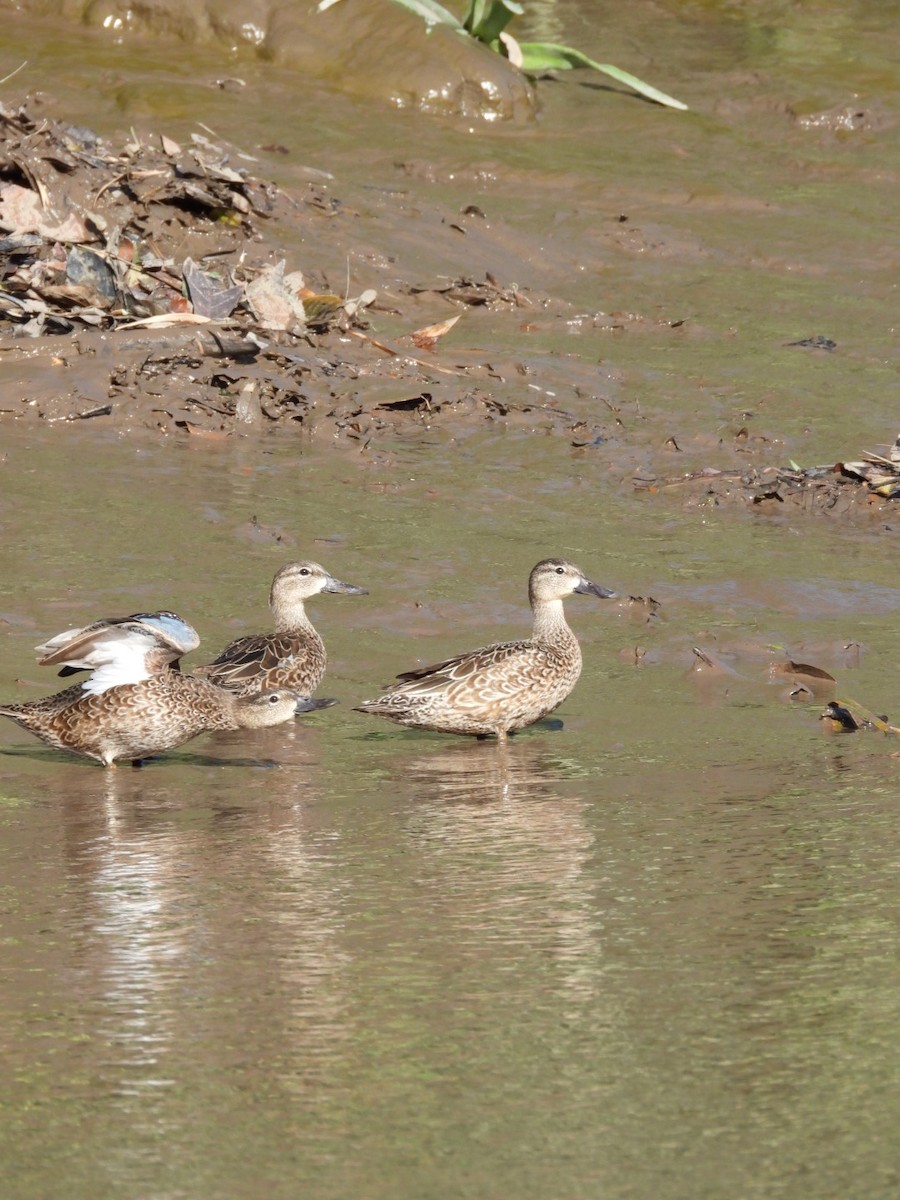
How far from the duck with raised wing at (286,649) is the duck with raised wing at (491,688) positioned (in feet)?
1.61

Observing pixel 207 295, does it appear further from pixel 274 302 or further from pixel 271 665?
pixel 271 665

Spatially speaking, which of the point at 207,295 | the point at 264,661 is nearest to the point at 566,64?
the point at 207,295

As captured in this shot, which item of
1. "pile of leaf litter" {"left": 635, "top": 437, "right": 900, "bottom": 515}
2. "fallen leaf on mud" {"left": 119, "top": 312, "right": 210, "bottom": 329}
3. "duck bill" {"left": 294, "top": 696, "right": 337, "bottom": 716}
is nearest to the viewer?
"duck bill" {"left": 294, "top": 696, "right": 337, "bottom": 716}

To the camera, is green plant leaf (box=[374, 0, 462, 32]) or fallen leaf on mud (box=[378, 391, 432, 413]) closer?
fallen leaf on mud (box=[378, 391, 432, 413])

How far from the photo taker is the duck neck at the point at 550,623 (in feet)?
29.6

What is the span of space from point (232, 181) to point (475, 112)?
414cm

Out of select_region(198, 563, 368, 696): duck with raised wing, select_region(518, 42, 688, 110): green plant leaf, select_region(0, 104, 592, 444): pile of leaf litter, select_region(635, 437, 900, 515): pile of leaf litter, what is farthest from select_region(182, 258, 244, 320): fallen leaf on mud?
select_region(518, 42, 688, 110): green plant leaf

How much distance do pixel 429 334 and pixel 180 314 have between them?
169 centimetres

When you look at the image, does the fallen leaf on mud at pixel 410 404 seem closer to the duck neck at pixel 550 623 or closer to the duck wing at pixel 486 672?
the duck neck at pixel 550 623

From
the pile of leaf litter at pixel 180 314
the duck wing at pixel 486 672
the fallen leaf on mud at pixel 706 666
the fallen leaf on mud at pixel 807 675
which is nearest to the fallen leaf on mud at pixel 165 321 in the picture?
the pile of leaf litter at pixel 180 314

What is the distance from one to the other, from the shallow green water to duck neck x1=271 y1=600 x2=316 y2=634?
29cm

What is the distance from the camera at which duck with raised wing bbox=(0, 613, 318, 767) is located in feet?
25.7

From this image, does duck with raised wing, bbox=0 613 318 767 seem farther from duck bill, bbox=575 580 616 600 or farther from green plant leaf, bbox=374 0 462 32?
green plant leaf, bbox=374 0 462 32

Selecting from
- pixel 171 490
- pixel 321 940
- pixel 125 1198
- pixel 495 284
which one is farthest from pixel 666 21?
pixel 125 1198
